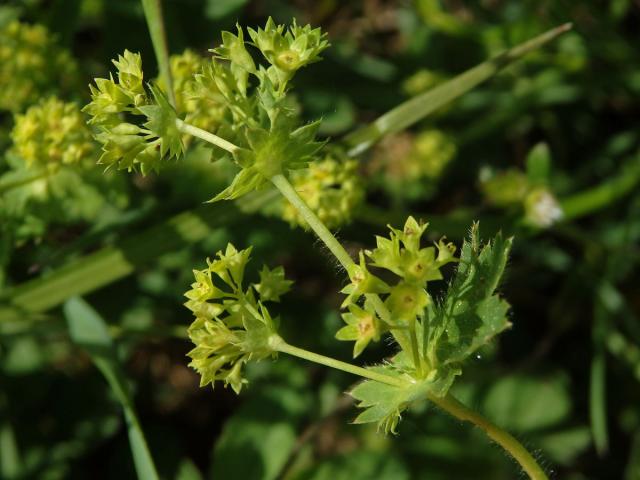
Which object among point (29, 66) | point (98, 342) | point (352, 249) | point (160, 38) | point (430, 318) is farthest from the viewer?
point (352, 249)

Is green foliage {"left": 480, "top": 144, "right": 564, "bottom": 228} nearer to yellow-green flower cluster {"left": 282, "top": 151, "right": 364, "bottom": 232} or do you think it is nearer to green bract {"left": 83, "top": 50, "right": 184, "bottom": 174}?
yellow-green flower cluster {"left": 282, "top": 151, "right": 364, "bottom": 232}

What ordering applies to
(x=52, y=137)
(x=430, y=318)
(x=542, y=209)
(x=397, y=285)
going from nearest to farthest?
1. (x=397, y=285)
2. (x=430, y=318)
3. (x=52, y=137)
4. (x=542, y=209)

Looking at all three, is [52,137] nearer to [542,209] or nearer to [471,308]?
[471,308]

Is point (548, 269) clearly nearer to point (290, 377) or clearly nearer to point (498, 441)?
point (290, 377)

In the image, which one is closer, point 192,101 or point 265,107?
point 265,107

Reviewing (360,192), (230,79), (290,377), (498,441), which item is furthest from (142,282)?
(498,441)

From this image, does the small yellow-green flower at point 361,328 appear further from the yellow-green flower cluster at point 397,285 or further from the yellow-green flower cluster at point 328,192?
the yellow-green flower cluster at point 328,192

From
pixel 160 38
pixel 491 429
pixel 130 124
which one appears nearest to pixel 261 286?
pixel 130 124
